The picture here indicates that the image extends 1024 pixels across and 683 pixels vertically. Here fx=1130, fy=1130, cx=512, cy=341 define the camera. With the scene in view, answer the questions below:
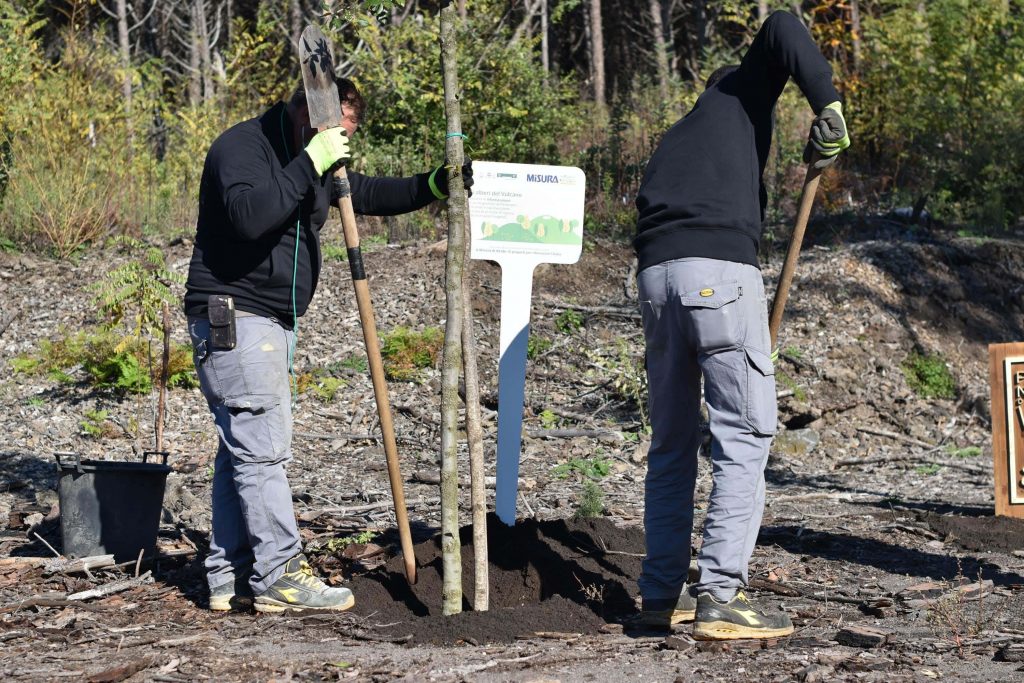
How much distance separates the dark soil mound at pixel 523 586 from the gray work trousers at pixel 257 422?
0.45 meters

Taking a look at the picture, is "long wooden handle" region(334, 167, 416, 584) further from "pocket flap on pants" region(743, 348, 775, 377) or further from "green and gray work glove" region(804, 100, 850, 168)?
"green and gray work glove" region(804, 100, 850, 168)

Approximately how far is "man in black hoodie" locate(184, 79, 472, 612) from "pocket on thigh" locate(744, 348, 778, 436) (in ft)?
4.50

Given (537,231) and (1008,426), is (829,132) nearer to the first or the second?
(537,231)

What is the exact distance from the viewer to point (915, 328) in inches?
400

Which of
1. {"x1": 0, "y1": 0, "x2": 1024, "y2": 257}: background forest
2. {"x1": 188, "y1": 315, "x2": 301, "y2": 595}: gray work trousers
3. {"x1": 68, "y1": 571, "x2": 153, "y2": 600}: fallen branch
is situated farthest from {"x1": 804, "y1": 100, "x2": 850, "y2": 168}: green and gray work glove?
{"x1": 0, "y1": 0, "x2": 1024, "y2": 257}: background forest

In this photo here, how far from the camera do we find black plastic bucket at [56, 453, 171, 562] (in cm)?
525

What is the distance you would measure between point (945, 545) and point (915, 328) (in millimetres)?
4919

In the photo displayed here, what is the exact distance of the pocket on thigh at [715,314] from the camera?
3943 millimetres

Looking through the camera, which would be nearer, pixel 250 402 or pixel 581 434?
pixel 250 402

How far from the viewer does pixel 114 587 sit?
4.95 meters

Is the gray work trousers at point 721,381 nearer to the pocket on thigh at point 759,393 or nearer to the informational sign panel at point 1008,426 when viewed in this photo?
the pocket on thigh at point 759,393

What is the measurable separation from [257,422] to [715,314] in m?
1.85

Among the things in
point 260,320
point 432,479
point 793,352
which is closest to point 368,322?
point 260,320

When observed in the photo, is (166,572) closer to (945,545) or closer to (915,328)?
(945,545)
